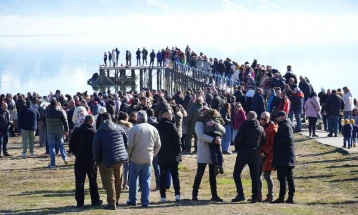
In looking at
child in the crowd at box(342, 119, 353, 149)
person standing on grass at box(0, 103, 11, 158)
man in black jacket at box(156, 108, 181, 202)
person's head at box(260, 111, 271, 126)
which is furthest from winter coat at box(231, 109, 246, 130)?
man in black jacket at box(156, 108, 181, 202)

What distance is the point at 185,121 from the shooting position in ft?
72.3

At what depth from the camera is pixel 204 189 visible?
16453 millimetres

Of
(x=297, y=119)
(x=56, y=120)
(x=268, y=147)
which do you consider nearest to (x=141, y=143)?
(x=268, y=147)

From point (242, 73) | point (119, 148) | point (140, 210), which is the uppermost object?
point (242, 73)

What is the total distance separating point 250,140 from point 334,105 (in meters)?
10.4

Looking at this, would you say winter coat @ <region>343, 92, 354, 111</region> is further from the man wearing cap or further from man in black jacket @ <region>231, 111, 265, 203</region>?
man in black jacket @ <region>231, 111, 265, 203</region>

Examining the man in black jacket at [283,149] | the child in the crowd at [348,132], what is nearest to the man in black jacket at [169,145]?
the man in black jacket at [283,149]

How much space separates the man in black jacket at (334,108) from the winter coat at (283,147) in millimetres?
10011

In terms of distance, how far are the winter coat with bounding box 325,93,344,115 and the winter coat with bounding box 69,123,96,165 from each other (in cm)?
1164

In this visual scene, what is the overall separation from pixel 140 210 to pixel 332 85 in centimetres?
7818

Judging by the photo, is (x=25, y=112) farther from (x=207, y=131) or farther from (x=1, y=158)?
(x=207, y=131)

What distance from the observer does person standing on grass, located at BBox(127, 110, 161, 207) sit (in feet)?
45.8

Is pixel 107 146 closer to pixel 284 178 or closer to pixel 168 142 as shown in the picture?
Answer: pixel 168 142

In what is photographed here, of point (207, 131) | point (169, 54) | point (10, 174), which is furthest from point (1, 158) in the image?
point (169, 54)
